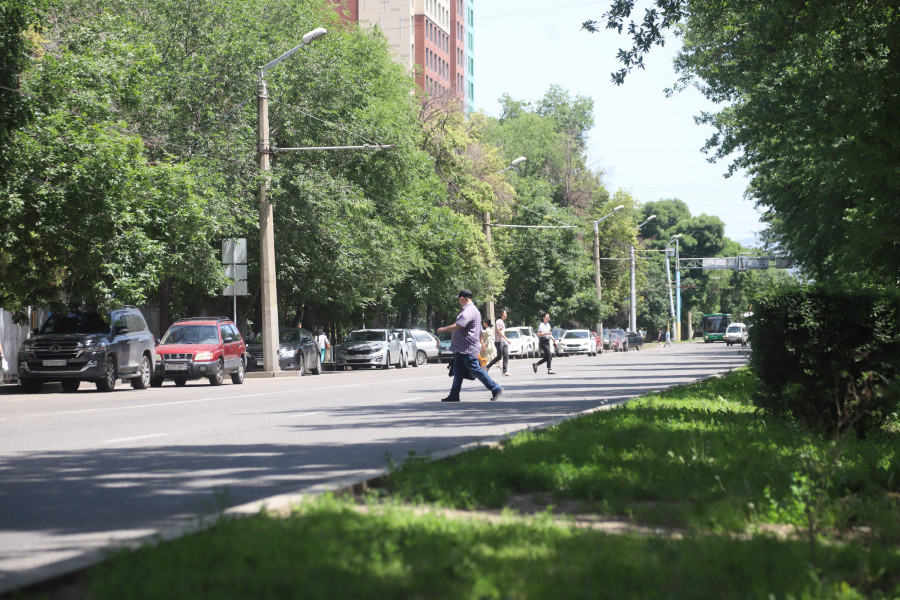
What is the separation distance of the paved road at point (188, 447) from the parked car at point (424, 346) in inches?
1052

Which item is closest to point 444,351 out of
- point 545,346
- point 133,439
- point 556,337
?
point 556,337

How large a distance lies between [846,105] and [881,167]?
1.09m

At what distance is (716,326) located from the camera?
360ft

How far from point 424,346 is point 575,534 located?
4438 cm

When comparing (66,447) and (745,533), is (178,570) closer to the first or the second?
(745,533)

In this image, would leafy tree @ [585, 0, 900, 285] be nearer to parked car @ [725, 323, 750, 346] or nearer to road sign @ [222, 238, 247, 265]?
road sign @ [222, 238, 247, 265]

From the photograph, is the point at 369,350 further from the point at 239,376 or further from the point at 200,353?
the point at 200,353

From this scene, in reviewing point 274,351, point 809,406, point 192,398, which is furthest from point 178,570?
point 274,351

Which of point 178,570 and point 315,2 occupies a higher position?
point 315,2

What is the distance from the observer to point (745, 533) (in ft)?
21.6

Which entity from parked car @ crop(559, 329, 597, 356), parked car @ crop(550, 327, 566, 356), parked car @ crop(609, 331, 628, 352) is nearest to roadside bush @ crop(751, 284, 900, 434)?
parked car @ crop(550, 327, 566, 356)

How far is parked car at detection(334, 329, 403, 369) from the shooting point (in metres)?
43.9

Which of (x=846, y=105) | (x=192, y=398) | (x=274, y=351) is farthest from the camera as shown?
(x=274, y=351)

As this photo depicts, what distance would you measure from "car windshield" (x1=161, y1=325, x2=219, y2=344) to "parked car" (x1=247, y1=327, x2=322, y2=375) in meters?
6.21
